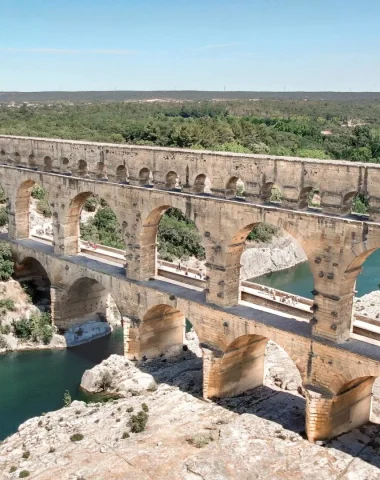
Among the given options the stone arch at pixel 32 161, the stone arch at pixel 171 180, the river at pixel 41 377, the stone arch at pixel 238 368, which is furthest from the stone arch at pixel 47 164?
the stone arch at pixel 238 368

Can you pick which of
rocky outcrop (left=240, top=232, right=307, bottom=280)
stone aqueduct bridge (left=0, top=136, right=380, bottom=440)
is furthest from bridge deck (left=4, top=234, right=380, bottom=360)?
rocky outcrop (left=240, top=232, right=307, bottom=280)

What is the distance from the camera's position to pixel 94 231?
102 feet

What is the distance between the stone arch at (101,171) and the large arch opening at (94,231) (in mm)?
912

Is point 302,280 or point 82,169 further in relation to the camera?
point 302,280

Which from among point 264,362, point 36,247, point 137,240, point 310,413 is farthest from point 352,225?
point 36,247

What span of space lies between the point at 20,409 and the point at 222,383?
20.3 ft

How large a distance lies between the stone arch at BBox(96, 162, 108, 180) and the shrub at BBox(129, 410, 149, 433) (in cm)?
816

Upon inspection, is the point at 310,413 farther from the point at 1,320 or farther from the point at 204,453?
the point at 1,320

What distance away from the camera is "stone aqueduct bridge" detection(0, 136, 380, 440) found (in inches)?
574

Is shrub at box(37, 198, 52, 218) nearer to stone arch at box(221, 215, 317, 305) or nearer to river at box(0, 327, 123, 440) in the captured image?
river at box(0, 327, 123, 440)

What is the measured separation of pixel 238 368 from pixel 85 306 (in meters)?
8.20

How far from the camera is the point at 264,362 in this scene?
18.6 m

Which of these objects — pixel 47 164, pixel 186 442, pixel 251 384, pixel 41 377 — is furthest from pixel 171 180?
pixel 41 377

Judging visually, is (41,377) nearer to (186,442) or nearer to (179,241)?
(186,442)
